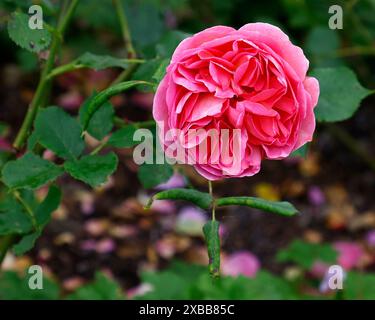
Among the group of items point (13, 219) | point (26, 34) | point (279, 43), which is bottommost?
point (13, 219)

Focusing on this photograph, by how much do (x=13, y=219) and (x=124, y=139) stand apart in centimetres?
25

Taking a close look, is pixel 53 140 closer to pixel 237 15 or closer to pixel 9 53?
Result: pixel 237 15

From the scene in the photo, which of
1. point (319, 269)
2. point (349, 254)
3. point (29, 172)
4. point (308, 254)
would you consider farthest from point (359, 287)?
point (29, 172)

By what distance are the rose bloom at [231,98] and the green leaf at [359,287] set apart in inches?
33.6

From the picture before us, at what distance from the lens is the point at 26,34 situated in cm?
110

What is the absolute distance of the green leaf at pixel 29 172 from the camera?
3.22 ft

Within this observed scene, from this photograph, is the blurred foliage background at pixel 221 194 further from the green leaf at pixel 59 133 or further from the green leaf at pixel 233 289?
the green leaf at pixel 59 133

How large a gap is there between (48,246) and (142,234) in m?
0.30

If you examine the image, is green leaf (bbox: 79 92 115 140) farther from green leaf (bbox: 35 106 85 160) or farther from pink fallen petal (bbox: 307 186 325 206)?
pink fallen petal (bbox: 307 186 325 206)

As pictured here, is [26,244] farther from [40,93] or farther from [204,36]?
[204,36]

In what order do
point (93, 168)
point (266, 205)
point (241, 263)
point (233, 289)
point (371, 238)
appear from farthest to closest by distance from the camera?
point (371, 238) → point (241, 263) → point (233, 289) → point (93, 168) → point (266, 205)

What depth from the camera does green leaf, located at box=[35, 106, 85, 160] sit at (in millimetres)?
1062

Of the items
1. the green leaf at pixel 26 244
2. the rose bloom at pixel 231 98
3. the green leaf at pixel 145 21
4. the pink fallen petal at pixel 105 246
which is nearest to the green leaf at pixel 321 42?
the green leaf at pixel 145 21
